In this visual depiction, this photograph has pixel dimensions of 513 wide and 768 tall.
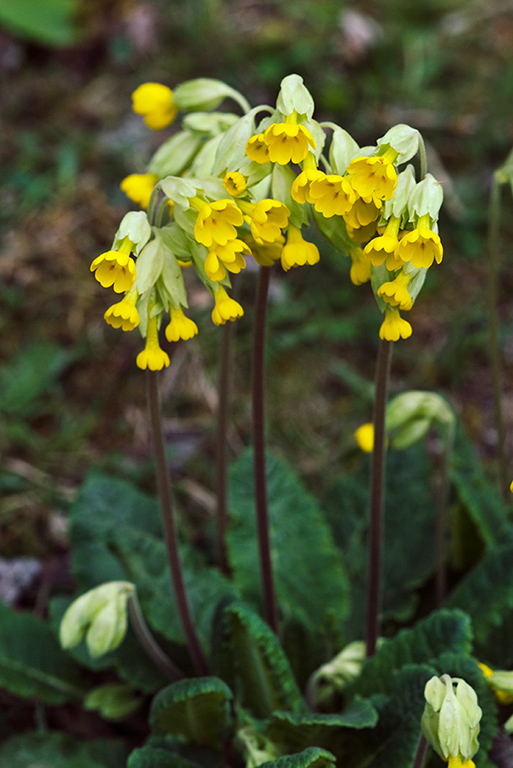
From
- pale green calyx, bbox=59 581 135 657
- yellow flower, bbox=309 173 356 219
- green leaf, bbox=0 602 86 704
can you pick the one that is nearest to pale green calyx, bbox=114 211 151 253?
yellow flower, bbox=309 173 356 219

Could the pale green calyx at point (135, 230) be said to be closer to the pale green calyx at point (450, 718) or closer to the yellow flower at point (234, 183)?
the yellow flower at point (234, 183)

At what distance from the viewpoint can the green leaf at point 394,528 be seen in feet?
9.16

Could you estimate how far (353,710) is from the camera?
211cm

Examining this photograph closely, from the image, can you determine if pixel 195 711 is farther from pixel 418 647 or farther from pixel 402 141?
pixel 402 141

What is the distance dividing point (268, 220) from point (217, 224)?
0.11 meters

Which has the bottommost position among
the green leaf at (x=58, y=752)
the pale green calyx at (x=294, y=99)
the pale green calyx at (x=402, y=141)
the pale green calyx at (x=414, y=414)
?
the green leaf at (x=58, y=752)

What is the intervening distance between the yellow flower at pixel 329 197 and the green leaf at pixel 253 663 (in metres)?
1.08

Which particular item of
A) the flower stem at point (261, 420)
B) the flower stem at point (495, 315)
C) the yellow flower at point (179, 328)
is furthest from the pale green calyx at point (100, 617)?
the flower stem at point (495, 315)

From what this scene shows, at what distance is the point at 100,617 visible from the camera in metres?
2.13

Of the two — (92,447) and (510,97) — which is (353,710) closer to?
(92,447)

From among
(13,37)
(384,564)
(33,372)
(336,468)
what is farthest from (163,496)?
(13,37)

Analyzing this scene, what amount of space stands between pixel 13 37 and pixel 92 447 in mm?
2769

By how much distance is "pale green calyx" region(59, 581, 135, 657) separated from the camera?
6.99 feet

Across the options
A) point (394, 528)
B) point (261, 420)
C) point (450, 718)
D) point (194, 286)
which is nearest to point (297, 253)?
point (261, 420)
